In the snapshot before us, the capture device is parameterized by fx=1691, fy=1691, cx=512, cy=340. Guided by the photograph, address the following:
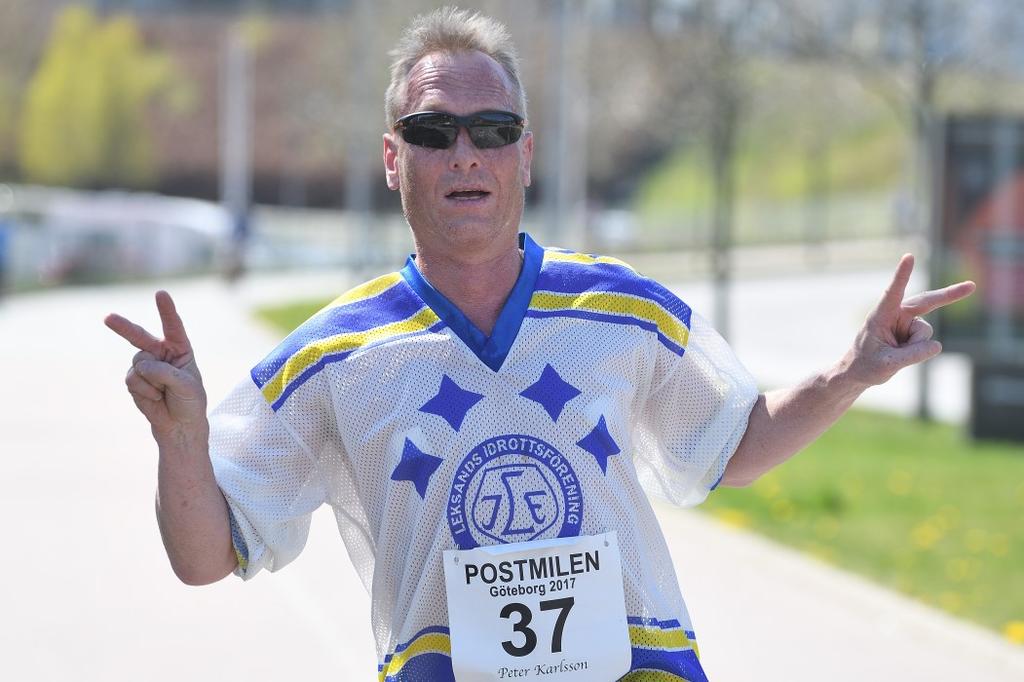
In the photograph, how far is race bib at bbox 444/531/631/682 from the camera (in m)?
3.09

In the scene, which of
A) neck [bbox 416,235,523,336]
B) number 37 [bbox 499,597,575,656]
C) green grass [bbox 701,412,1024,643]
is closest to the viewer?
number 37 [bbox 499,597,575,656]

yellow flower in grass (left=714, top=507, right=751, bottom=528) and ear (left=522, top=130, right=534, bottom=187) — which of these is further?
yellow flower in grass (left=714, top=507, right=751, bottom=528)

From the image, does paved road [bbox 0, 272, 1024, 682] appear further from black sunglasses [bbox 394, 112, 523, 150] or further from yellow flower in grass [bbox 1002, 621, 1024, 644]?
black sunglasses [bbox 394, 112, 523, 150]

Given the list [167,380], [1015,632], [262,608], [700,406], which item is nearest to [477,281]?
[700,406]

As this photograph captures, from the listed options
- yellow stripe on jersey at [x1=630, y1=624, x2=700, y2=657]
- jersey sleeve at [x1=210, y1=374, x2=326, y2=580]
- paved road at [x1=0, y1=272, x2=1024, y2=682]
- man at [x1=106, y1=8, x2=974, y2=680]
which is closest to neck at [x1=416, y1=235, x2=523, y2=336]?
man at [x1=106, y1=8, x2=974, y2=680]

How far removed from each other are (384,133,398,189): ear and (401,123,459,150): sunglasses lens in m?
0.11

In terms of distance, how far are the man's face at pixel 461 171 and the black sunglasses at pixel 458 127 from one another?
1 cm

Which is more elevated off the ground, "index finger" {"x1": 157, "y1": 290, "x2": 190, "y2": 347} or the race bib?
"index finger" {"x1": 157, "y1": 290, "x2": 190, "y2": 347}

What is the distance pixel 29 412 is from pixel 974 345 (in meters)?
8.27

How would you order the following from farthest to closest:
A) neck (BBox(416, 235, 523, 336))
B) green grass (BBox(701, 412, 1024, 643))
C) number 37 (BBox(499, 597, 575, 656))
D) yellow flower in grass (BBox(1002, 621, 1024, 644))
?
green grass (BBox(701, 412, 1024, 643)) → yellow flower in grass (BBox(1002, 621, 1024, 644)) → neck (BBox(416, 235, 523, 336)) → number 37 (BBox(499, 597, 575, 656))

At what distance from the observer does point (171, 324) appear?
3094 mm

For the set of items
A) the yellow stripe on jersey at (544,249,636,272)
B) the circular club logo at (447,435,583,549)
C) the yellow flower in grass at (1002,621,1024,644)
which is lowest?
the yellow flower in grass at (1002,621,1024,644)

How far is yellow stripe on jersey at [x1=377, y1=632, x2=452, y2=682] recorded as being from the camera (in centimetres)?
314

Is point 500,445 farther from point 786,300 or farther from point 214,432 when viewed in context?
point 786,300
